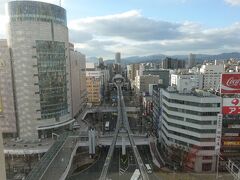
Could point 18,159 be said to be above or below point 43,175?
below

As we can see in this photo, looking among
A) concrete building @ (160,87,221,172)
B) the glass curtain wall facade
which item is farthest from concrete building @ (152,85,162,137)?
the glass curtain wall facade

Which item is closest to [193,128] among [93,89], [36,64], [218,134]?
[218,134]

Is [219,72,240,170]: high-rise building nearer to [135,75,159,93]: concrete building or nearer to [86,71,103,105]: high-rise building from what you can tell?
[86,71,103,105]: high-rise building

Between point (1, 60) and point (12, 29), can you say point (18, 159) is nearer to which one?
point (1, 60)

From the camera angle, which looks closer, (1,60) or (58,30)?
(1,60)

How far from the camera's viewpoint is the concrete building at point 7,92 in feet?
170

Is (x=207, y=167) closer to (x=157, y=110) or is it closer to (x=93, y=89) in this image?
(x=157, y=110)

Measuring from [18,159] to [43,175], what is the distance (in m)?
20.4

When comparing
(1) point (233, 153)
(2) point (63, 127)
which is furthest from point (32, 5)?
(1) point (233, 153)

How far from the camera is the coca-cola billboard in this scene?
4044 cm

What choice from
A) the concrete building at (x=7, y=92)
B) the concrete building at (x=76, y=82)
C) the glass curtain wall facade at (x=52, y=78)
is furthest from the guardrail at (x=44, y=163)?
the concrete building at (x=76, y=82)

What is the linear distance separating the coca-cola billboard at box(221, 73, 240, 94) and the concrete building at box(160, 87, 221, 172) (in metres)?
2.29

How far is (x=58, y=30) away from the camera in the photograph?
55.8m

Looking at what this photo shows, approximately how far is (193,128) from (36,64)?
1400 inches
